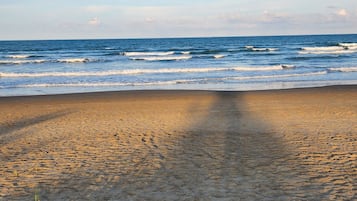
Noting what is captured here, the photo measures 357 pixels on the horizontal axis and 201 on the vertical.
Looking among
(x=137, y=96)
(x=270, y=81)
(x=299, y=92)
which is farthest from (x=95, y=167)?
(x=270, y=81)

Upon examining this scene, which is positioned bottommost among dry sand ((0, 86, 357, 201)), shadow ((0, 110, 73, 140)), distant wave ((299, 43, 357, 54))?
shadow ((0, 110, 73, 140))

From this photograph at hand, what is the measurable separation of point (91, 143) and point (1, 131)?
8.80 feet

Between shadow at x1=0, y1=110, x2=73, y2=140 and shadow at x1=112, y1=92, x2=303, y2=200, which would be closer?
shadow at x1=112, y1=92, x2=303, y2=200

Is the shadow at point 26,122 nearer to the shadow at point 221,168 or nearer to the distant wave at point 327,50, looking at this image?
the shadow at point 221,168

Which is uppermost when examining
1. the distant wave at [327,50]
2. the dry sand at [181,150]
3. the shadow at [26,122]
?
the distant wave at [327,50]

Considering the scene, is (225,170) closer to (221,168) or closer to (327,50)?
(221,168)

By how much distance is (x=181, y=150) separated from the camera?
775 centimetres

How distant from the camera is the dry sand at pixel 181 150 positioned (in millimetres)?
5656

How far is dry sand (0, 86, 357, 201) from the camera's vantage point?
5656 mm

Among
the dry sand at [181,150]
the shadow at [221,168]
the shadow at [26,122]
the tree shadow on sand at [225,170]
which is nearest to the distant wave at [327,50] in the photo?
the dry sand at [181,150]

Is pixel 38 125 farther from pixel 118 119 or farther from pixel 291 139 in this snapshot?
pixel 291 139

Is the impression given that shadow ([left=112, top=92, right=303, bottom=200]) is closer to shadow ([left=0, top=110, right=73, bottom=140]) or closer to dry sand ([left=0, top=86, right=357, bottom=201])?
dry sand ([left=0, top=86, right=357, bottom=201])

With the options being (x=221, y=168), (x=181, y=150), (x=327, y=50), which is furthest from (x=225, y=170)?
(x=327, y=50)

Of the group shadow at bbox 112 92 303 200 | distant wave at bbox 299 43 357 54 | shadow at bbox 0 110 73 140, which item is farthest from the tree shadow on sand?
distant wave at bbox 299 43 357 54
